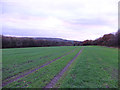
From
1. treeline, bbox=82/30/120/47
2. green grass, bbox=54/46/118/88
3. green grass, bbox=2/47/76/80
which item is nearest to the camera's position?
green grass, bbox=54/46/118/88

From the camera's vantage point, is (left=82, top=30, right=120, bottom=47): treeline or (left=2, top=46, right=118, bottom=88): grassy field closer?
(left=2, top=46, right=118, bottom=88): grassy field

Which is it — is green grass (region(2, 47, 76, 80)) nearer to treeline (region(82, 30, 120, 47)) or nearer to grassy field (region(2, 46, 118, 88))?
grassy field (region(2, 46, 118, 88))

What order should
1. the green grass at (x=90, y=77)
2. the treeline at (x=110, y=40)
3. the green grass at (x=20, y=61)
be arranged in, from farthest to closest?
1. the treeline at (x=110, y=40)
2. the green grass at (x=20, y=61)
3. the green grass at (x=90, y=77)

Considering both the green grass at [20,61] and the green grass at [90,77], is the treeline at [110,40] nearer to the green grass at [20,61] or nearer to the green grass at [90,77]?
the green grass at [20,61]

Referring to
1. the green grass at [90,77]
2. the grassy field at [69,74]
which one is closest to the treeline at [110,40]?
the grassy field at [69,74]

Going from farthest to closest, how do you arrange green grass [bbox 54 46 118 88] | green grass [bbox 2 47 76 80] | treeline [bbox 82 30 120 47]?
treeline [bbox 82 30 120 47]
green grass [bbox 2 47 76 80]
green grass [bbox 54 46 118 88]

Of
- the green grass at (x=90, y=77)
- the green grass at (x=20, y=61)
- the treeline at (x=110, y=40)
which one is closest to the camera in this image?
the green grass at (x=90, y=77)

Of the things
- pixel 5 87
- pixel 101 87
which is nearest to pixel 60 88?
pixel 101 87

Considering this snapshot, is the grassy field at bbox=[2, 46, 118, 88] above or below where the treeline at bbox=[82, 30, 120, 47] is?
below

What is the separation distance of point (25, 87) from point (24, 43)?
2938 inches

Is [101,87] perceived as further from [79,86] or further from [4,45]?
[4,45]

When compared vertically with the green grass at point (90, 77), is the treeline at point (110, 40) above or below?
above

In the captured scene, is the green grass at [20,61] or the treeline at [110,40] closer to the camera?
the green grass at [20,61]

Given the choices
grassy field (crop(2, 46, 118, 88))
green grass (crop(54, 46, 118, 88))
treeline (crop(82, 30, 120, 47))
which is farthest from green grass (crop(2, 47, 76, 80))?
treeline (crop(82, 30, 120, 47))
